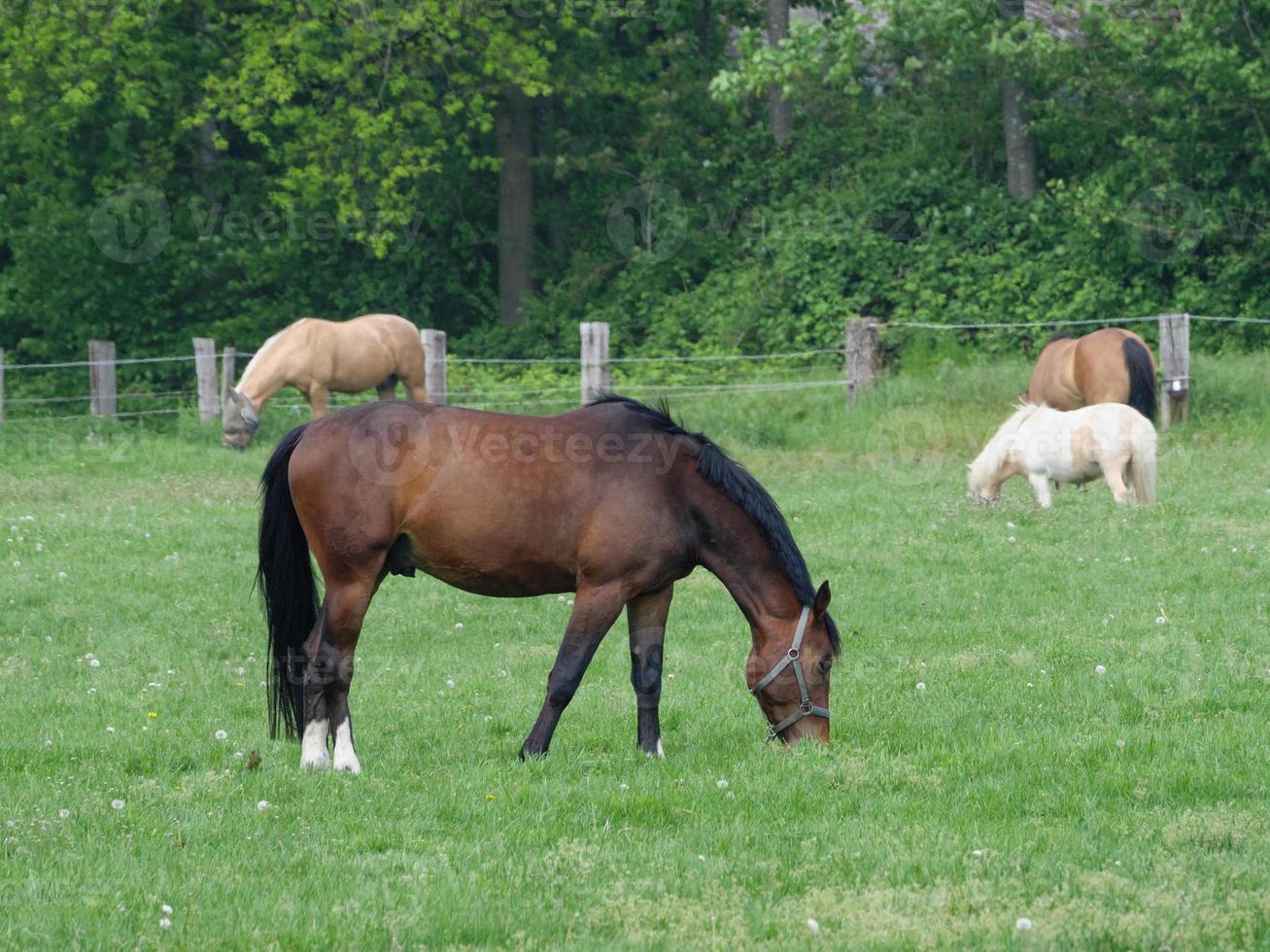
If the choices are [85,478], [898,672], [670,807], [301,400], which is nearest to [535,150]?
[301,400]

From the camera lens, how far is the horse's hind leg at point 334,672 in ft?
22.8

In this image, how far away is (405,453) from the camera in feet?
23.2

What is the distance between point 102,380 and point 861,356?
10.4m

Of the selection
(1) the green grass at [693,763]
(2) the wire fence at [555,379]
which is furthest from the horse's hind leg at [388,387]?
(1) the green grass at [693,763]

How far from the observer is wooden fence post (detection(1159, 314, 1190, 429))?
18938 millimetres

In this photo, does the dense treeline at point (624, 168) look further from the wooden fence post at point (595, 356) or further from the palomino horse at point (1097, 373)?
the wooden fence post at point (595, 356)

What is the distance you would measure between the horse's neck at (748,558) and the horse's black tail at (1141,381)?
1099cm

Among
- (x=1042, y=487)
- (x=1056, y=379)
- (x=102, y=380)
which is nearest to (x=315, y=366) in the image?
(x=102, y=380)

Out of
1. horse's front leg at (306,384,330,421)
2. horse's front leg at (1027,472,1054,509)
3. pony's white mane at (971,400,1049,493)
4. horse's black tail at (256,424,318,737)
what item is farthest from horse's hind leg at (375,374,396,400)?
horse's black tail at (256,424,318,737)

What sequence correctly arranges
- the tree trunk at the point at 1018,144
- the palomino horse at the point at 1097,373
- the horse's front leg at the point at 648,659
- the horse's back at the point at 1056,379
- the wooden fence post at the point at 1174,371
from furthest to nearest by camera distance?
1. the tree trunk at the point at 1018,144
2. the wooden fence post at the point at 1174,371
3. the horse's back at the point at 1056,379
4. the palomino horse at the point at 1097,373
5. the horse's front leg at the point at 648,659

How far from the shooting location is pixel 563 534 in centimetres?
703

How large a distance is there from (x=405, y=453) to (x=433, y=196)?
75.1ft

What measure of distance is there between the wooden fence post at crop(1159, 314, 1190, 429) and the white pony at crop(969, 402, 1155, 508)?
5181mm

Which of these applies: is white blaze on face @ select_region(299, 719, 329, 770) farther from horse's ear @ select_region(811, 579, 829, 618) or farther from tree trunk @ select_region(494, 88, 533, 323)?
tree trunk @ select_region(494, 88, 533, 323)
